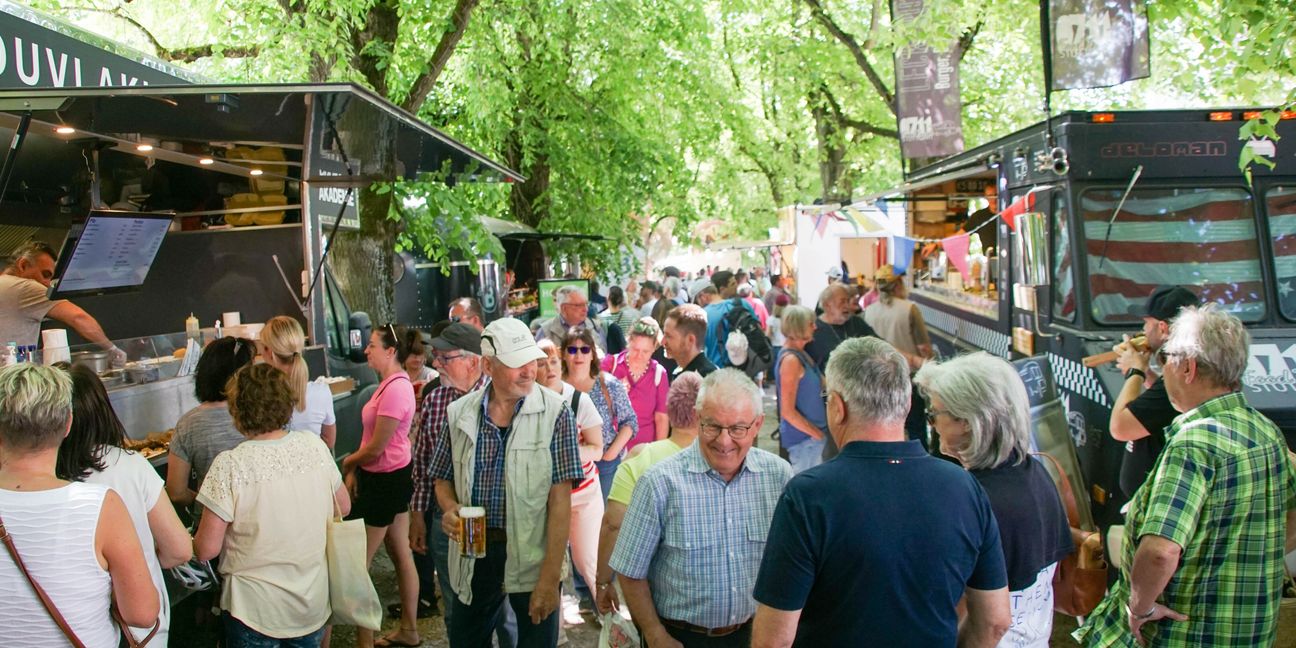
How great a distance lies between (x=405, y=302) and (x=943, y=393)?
1427cm

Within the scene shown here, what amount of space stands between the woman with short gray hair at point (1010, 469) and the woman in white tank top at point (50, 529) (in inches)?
105

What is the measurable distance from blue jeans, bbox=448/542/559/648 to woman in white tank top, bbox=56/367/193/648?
3.84 ft

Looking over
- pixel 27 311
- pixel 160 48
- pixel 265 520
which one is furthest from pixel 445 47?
pixel 265 520

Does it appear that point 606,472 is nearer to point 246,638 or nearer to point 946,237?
point 246,638

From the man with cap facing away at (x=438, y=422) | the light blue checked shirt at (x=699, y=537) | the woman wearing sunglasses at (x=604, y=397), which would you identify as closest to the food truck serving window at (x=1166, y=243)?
the woman wearing sunglasses at (x=604, y=397)

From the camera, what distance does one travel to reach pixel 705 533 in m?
3.28

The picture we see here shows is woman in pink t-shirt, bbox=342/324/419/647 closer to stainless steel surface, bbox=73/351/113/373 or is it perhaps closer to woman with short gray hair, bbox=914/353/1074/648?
stainless steel surface, bbox=73/351/113/373

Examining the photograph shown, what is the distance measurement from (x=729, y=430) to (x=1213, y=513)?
1.63 m

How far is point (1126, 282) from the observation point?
22.8ft

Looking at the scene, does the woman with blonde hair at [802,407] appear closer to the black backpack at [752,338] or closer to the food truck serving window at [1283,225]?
the black backpack at [752,338]

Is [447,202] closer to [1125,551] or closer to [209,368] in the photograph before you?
[209,368]

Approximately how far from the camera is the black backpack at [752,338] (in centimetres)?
862

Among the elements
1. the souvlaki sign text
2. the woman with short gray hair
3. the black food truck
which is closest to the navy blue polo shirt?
the woman with short gray hair

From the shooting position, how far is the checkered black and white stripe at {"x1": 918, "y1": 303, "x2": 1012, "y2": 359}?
28.5 feet
